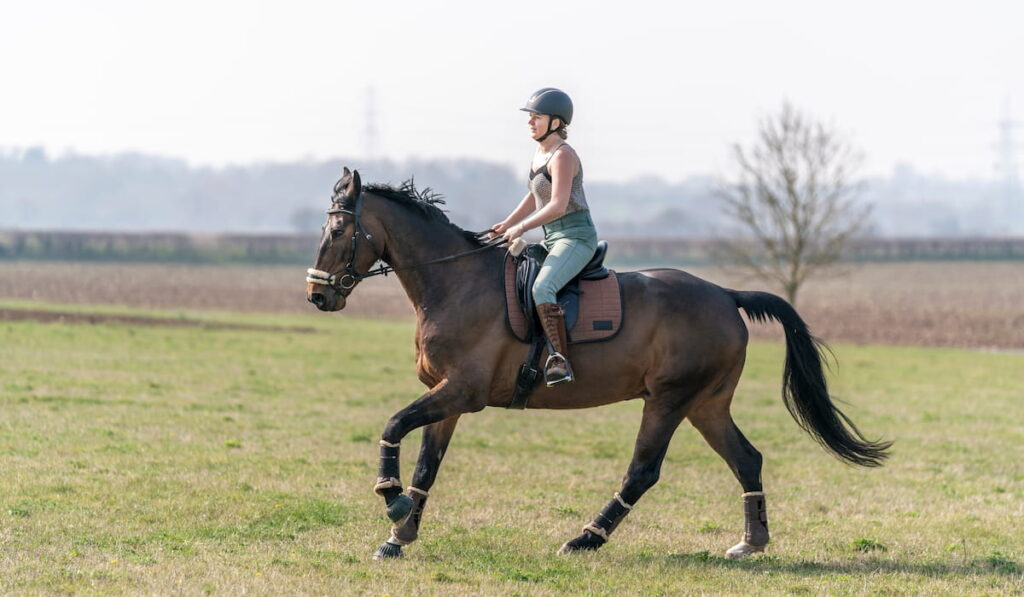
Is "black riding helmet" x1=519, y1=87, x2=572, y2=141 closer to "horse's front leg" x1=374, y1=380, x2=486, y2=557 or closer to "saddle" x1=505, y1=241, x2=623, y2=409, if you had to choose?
"saddle" x1=505, y1=241, x2=623, y2=409

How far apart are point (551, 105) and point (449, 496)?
468 centimetres

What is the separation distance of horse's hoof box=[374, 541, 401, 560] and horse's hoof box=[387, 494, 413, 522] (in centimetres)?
41

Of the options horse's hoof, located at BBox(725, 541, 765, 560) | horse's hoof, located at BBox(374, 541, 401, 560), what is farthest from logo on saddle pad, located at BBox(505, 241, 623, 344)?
horse's hoof, located at BBox(725, 541, 765, 560)

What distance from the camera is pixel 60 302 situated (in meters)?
45.6

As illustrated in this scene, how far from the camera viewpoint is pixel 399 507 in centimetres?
884

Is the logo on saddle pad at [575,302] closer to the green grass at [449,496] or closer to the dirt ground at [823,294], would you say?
the green grass at [449,496]

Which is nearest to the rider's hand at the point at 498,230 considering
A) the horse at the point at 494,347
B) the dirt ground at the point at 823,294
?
the horse at the point at 494,347

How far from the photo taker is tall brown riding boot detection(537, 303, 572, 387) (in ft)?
30.1

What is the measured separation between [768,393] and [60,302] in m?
31.3

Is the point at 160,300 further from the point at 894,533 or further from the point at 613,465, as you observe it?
the point at 894,533

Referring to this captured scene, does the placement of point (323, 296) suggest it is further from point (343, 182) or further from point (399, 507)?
point (399, 507)

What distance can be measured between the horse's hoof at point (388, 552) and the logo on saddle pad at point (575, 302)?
75.3 inches

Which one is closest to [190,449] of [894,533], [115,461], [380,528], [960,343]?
[115,461]

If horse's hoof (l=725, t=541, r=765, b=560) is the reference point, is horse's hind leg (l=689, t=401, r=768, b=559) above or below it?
above
